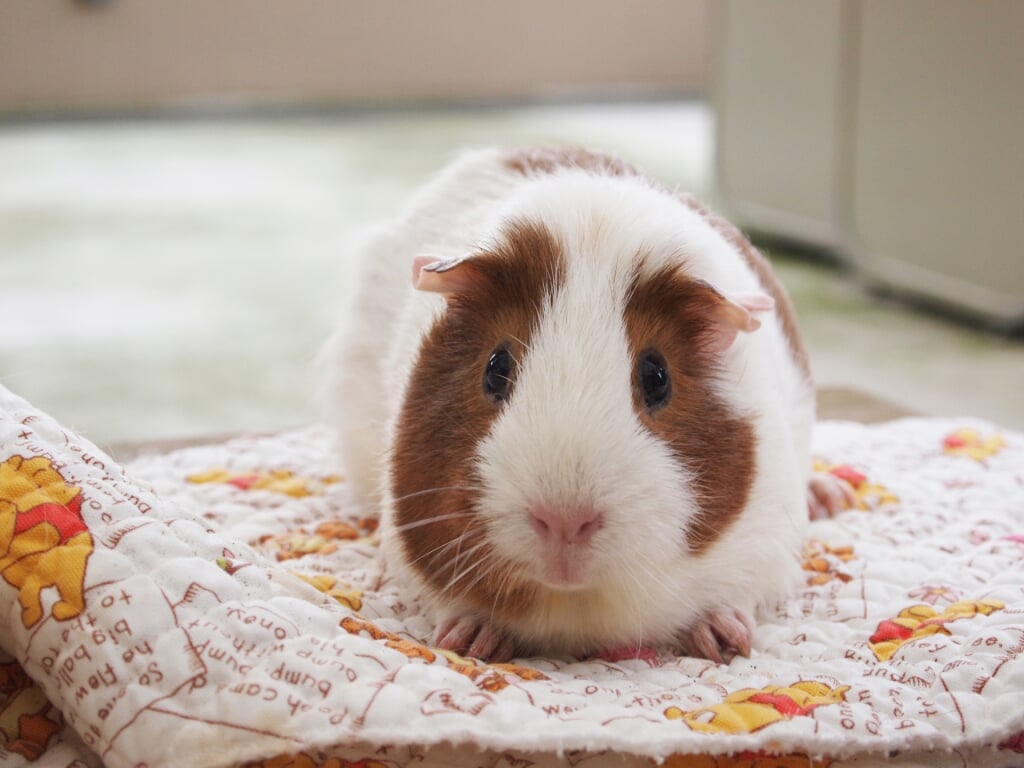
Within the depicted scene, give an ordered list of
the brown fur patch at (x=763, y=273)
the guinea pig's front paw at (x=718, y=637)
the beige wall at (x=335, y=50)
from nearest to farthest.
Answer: the guinea pig's front paw at (x=718, y=637)
the brown fur patch at (x=763, y=273)
the beige wall at (x=335, y=50)

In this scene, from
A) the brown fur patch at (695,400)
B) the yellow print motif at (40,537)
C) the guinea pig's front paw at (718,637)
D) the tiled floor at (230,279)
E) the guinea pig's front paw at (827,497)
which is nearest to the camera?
the yellow print motif at (40,537)

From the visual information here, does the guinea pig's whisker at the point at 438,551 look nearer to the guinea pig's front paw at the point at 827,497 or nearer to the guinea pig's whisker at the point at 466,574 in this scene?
the guinea pig's whisker at the point at 466,574

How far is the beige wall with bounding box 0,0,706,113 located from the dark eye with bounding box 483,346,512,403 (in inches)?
349

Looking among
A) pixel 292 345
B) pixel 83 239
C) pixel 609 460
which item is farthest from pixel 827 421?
pixel 83 239

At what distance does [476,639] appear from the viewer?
57.8 inches

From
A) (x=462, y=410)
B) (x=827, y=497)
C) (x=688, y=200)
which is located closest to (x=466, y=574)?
(x=462, y=410)

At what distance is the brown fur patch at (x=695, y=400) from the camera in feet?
4.49

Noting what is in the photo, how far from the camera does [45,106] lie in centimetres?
940

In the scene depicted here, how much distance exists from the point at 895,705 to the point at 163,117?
364 inches

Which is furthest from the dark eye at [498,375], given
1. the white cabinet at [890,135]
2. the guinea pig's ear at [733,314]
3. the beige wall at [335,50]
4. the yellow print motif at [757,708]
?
the beige wall at [335,50]

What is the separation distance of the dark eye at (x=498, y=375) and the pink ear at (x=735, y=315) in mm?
257

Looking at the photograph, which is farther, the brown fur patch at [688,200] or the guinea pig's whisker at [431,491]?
the brown fur patch at [688,200]

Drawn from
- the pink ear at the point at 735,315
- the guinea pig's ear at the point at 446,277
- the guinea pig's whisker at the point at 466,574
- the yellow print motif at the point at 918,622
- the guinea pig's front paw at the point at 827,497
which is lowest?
the guinea pig's front paw at the point at 827,497

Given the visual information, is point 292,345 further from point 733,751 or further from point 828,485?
point 733,751
